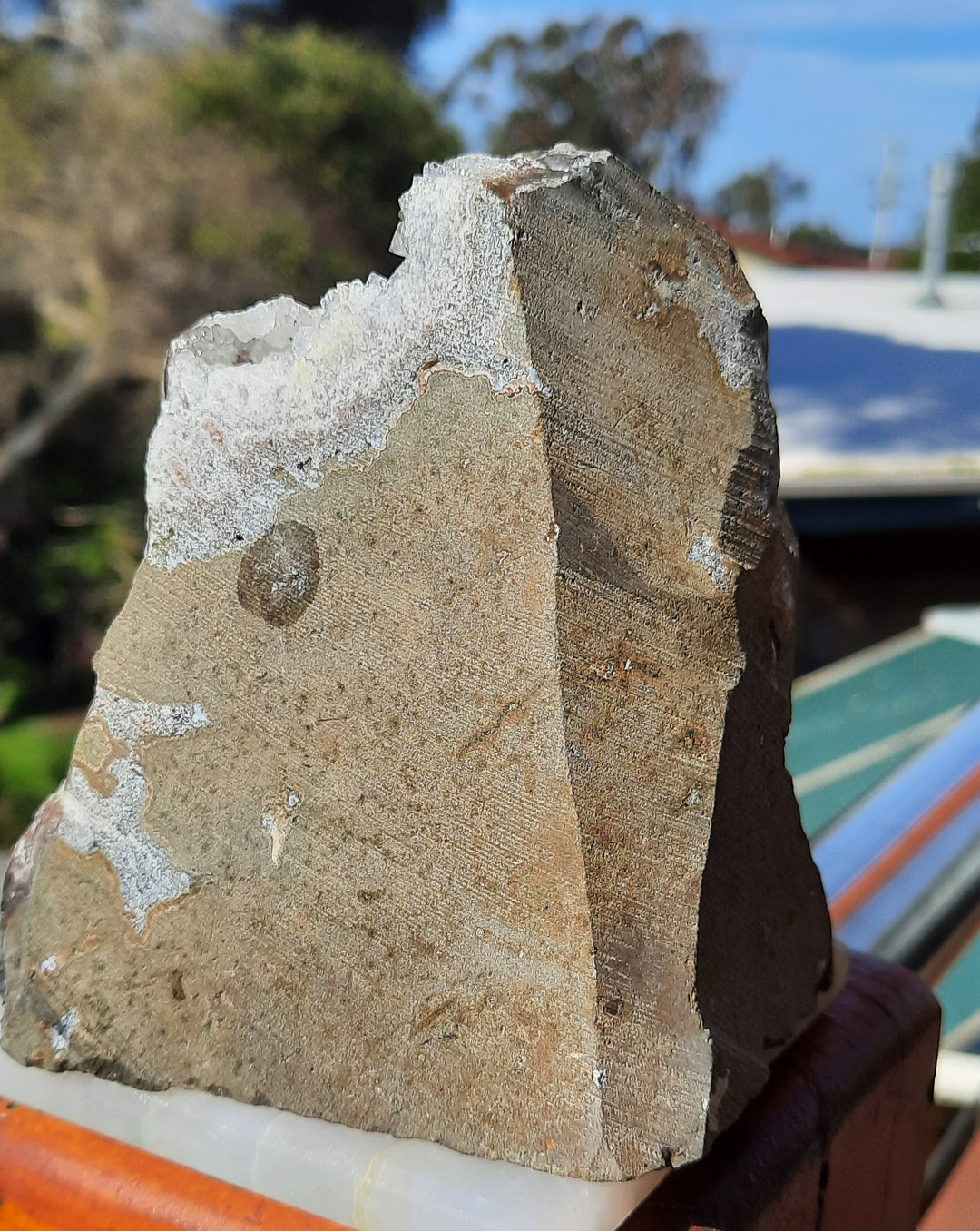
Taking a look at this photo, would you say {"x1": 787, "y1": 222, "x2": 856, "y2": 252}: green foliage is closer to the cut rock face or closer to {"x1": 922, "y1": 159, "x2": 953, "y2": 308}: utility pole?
{"x1": 922, "y1": 159, "x2": 953, "y2": 308}: utility pole

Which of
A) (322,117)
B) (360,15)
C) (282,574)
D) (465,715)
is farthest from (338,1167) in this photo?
(360,15)

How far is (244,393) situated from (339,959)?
0.45 meters

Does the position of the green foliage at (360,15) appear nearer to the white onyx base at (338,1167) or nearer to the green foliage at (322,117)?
the green foliage at (322,117)

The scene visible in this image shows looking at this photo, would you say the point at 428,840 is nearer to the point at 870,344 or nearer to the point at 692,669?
the point at 692,669

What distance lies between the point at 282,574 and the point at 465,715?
0.61 feet

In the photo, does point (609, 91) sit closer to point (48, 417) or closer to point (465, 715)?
point (48, 417)

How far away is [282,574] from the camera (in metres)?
0.88

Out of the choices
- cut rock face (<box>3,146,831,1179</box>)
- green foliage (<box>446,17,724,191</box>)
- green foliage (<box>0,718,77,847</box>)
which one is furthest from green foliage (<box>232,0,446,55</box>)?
cut rock face (<box>3,146,831,1179</box>)

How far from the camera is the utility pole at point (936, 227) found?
11.5 feet

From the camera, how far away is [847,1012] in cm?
102

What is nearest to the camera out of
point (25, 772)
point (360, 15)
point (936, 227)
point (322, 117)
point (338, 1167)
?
point (338, 1167)

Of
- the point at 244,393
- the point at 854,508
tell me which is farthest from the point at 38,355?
the point at 244,393

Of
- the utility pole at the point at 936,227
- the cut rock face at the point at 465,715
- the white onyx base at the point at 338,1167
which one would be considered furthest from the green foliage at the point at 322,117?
the white onyx base at the point at 338,1167

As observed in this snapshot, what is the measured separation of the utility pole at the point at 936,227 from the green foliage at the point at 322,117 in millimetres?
7029
